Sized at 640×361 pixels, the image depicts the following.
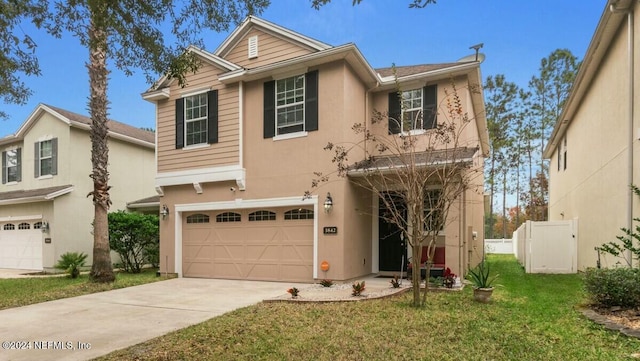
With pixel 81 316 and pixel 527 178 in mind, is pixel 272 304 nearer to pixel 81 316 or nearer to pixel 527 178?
pixel 81 316

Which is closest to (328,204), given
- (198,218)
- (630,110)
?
(198,218)

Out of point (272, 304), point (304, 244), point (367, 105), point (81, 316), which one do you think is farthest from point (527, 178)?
point (81, 316)

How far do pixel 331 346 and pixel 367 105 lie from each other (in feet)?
27.3

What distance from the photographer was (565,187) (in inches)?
674

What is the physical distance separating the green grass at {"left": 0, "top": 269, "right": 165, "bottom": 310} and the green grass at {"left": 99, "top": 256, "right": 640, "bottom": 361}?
523 centimetres

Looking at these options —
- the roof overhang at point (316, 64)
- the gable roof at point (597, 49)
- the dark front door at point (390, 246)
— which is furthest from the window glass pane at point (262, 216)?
the gable roof at point (597, 49)

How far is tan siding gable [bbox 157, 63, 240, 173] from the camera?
1209 centimetres

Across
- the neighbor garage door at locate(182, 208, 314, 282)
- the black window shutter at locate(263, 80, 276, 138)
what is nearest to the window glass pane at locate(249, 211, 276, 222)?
the neighbor garage door at locate(182, 208, 314, 282)

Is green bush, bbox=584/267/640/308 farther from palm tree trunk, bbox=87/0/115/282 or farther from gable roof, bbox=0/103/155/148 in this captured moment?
gable roof, bbox=0/103/155/148

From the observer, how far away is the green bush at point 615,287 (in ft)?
20.9

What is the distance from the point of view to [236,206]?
39.4 feet

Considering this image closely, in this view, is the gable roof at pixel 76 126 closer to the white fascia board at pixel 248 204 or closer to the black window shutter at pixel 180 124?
the black window shutter at pixel 180 124

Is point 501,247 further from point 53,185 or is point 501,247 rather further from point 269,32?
point 53,185

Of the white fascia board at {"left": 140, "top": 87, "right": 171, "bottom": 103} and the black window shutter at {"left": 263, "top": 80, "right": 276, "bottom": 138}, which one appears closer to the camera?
the black window shutter at {"left": 263, "top": 80, "right": 276, "bottom": 138}
